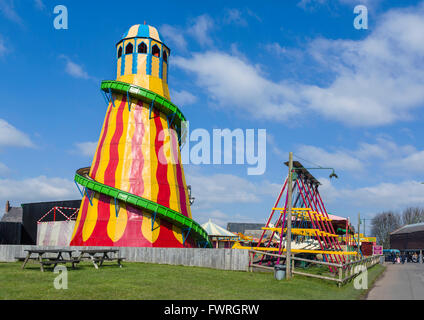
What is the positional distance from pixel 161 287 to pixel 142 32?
91.7 feet

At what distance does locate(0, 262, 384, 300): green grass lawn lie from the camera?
13.6 m

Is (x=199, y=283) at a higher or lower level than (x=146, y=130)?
lower

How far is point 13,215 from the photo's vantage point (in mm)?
63562

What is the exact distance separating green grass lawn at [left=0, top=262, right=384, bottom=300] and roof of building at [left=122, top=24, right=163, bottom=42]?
23953mm

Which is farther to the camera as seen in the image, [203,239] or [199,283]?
[203,239]

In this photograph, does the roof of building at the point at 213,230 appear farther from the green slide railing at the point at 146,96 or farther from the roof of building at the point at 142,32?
the roof of building at the point at 142,32

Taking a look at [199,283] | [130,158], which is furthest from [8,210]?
[199,283]

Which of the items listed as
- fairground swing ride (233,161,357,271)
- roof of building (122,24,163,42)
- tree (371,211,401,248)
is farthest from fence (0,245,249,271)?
tree (371,211,401,248)

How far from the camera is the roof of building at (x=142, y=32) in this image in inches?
1518

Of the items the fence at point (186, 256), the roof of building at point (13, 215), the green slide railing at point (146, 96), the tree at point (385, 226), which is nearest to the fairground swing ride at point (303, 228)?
the fence at point (186, 256)

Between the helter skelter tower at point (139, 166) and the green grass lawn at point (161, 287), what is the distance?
42.2 feet
